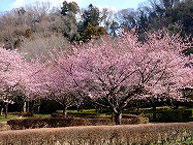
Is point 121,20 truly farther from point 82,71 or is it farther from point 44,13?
point 82,71

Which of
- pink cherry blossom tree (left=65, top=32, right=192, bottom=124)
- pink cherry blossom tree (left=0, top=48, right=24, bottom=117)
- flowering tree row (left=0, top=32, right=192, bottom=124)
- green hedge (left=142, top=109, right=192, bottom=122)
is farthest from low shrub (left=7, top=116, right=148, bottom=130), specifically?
green hedge (left=142, top=109, right=192, bottom=122)

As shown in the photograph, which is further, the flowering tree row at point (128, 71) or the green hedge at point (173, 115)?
the green hedge at point (173, 115)

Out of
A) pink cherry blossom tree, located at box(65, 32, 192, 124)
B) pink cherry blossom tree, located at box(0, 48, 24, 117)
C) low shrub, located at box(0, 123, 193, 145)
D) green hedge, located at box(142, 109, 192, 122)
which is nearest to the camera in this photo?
low shrub, located at box(0, 123, 193, 145)

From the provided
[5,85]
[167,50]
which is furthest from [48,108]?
[167,50]

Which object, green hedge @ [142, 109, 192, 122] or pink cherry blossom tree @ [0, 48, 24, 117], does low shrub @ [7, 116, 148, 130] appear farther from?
A: green hedge @ [142, 109, 192, 122]

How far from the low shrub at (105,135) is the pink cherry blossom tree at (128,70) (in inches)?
85.4

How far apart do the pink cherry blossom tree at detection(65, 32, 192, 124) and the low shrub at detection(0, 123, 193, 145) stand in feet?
7.12

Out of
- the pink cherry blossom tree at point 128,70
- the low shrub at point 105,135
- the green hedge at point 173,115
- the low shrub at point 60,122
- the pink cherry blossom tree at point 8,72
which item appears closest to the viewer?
the low shrub at point 105,135

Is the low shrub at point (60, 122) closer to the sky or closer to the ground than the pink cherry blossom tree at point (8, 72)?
closer to the ground

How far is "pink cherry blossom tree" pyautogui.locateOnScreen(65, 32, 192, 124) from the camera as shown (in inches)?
415

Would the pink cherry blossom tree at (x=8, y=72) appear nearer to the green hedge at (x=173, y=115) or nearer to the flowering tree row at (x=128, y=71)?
the flowering tree row at (x=128, y=71)

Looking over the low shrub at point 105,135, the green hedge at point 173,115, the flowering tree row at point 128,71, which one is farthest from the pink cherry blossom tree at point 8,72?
the green hedge at point 173,115

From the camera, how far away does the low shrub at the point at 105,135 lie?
24.5 feet

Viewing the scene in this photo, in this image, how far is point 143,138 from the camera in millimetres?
8516
